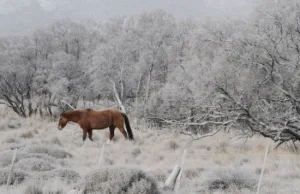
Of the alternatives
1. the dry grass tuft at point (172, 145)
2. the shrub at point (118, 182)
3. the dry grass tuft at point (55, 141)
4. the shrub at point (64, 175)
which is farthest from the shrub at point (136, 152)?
the shrub at point (118, 182)

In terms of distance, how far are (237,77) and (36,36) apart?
21475 mm

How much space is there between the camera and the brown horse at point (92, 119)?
18469mm

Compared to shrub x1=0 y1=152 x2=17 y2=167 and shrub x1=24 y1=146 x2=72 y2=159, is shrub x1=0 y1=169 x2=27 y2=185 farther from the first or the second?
shrub x1=24 y1=146 x2=72 y2=159

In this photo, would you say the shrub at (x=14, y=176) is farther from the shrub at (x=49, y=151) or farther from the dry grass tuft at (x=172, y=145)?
the dry grass tuft at (x=172, y=145)

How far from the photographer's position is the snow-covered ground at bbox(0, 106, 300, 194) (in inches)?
368

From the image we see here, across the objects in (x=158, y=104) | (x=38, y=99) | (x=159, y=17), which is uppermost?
(x=159, y=17)

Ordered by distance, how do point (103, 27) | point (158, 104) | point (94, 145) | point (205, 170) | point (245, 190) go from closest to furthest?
point (245, 190) → point (205, 170) → point (94, 145) → point (158, 104) → point (103, 27)

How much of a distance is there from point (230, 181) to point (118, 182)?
11.2 ft

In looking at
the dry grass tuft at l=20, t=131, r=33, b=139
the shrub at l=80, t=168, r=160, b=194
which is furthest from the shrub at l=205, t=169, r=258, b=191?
the dry grass tuft at l=20, t=131, r=33, b=139

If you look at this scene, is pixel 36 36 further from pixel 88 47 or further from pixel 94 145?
pixel 94 145

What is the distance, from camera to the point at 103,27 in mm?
43531

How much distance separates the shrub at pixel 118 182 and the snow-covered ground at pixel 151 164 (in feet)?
0.17

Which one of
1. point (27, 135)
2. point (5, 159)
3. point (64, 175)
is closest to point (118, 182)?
point (64, 175)

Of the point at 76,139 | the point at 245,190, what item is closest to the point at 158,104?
the point at 76,139
